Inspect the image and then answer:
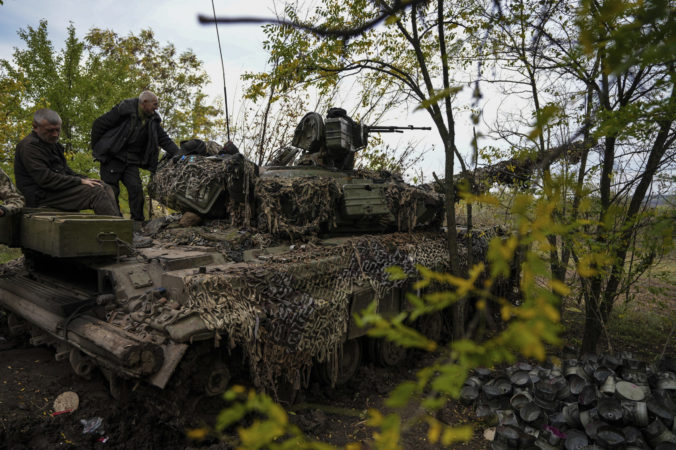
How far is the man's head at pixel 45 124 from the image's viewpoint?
5.13 metres

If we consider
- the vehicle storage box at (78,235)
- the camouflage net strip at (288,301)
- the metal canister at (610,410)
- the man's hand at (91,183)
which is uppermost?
the man's hand at (91,183)

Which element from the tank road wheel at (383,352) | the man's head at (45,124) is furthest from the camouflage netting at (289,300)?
the man's head at (45,124)

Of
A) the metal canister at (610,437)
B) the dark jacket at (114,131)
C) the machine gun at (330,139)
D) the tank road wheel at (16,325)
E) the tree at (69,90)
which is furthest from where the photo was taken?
the tree at (69,90)

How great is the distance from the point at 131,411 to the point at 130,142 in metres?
3.66

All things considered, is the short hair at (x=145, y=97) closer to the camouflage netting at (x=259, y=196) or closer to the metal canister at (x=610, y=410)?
the camouflage netting at (x=259, y=196)

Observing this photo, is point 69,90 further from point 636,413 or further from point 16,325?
point 636,413

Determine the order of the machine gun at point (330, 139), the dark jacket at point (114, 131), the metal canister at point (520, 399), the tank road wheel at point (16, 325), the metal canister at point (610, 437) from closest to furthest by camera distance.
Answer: the metal canister at point (610, 437)
the metal canister at point (520, 399)
the tank road wheel at point (16, 325)
the dark jacket at point (114, 131)
the machine gun at point (330, 139)

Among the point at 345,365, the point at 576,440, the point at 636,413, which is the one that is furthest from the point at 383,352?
the point at 636,413

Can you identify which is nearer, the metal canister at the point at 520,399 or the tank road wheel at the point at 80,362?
the tank road wheel at the point at 80,362

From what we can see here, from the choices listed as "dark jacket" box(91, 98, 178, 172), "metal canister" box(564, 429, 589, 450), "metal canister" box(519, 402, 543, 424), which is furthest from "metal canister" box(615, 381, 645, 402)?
"dark jacket" box(91, 98, 178, 172)

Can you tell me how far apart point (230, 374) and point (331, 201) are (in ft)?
7.50

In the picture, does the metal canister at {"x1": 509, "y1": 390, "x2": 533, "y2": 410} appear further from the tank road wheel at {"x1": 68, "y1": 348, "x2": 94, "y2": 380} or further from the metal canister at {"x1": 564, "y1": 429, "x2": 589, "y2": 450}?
the tank road wheel at {"x1": 68, "y1": 348, "x2": 94, "y2": 380}

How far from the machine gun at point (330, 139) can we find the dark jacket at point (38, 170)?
2.90m

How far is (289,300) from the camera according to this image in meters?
4.25
